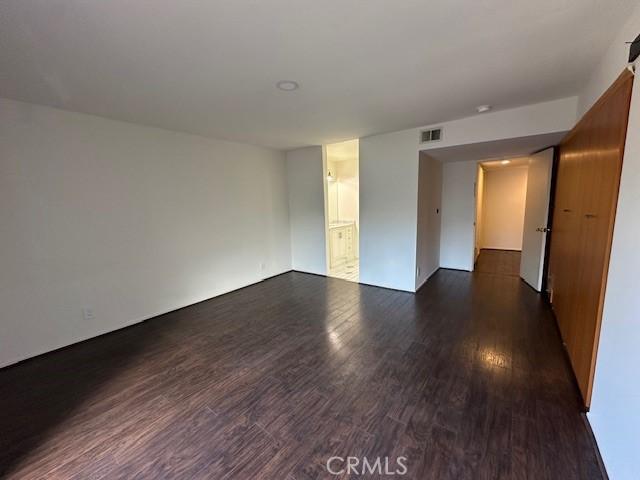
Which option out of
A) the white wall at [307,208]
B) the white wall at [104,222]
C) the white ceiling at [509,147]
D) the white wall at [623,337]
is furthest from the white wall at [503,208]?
the white wall at [104,222]

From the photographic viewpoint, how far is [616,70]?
5.37 ft

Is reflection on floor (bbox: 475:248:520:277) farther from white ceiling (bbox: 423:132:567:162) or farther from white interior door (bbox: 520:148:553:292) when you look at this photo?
white ceiling (bbox: 423:132:567:162)

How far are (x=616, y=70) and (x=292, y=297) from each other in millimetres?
3855

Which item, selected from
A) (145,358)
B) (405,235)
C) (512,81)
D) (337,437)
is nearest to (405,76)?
(512,81)

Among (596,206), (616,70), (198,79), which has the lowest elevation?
(596,206)

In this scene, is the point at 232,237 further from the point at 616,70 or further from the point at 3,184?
the point at 616,70

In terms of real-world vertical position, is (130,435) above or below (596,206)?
below

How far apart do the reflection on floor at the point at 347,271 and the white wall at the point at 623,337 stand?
3.41 m

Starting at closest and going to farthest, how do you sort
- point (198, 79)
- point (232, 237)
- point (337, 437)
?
1. point (337, 437)
2. point (198, 79)
3. point (232, 237)

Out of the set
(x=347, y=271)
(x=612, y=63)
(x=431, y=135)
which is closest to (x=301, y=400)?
(x=612, y=63)

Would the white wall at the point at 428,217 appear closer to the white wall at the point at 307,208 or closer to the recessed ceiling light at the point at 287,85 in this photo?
the white wall at the point at 307,208

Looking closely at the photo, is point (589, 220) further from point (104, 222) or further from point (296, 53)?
point (104, 222)

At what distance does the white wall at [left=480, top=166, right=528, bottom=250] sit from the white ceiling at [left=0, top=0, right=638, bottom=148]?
196 inches

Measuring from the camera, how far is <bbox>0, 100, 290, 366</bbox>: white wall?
2.44 meters
